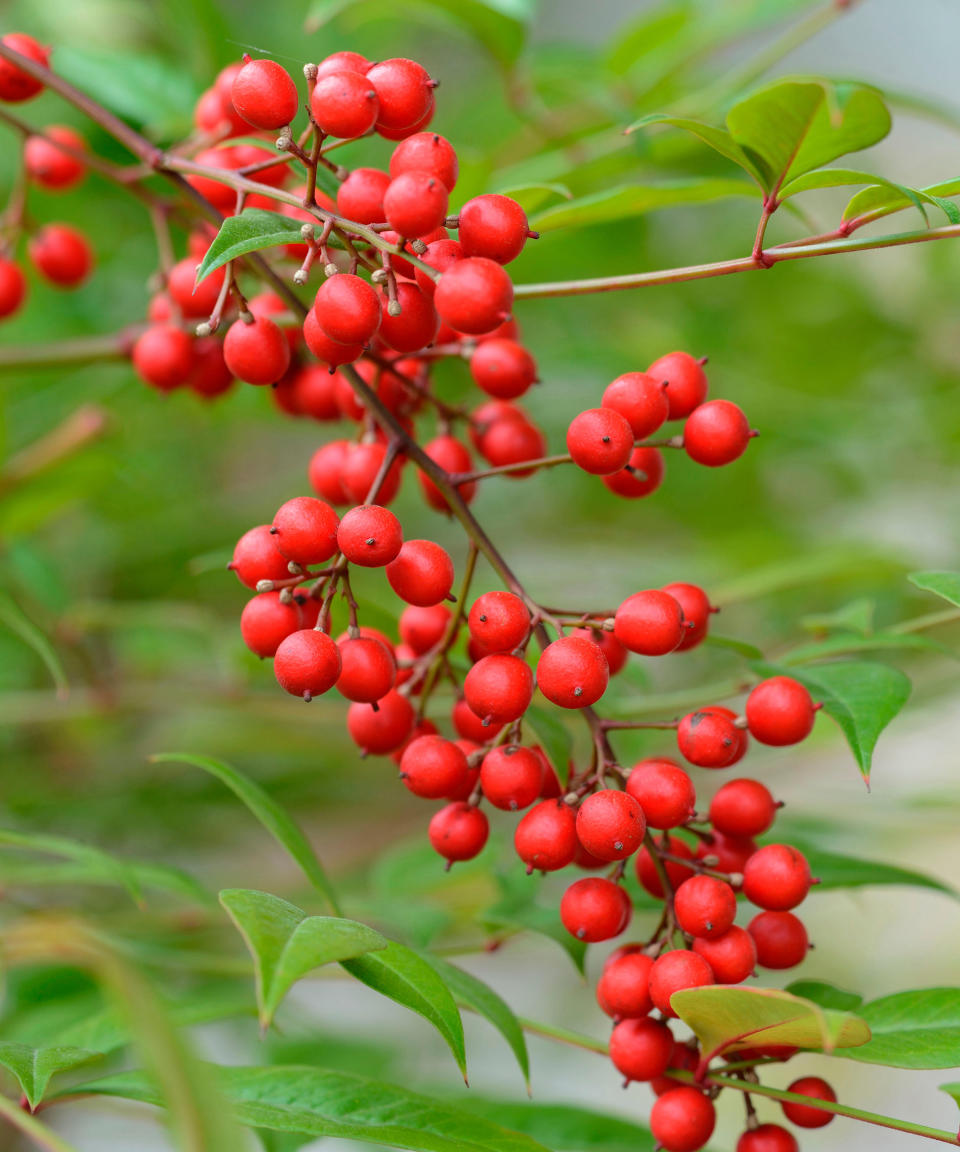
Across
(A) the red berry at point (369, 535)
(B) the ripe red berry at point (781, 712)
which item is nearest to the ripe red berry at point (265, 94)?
(A) the red berry at point (369, 535)

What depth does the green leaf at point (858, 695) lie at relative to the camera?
0.33 metres

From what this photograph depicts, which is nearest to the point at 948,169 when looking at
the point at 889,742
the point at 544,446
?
the point at 889,742

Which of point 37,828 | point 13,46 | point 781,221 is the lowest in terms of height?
point 37,828

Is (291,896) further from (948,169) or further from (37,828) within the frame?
(948,169)

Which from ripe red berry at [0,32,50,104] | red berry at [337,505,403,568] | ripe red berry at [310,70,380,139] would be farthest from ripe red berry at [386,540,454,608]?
ripe red berry at [0,32,50,104]

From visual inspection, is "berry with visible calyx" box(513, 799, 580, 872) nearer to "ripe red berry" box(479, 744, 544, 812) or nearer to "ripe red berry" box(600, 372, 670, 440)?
"ripe red berry" box(479, 744, 544, 812)

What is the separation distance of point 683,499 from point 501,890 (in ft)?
1.73

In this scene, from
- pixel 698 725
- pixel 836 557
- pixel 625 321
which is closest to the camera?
pixel 698 725

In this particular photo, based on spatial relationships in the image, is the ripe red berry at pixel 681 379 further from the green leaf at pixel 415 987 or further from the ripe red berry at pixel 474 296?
the green leaf at pixel 415 987

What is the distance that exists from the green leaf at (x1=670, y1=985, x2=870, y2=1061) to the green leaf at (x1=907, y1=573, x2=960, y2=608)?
0.12 metres

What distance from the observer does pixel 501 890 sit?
1.49ft

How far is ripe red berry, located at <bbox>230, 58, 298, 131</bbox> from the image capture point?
12.5 inches

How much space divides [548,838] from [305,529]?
112 millimetres

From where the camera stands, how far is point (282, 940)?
0.26 m
